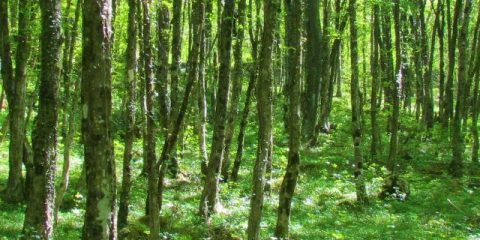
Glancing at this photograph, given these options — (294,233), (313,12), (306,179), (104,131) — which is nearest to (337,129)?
(313,12)

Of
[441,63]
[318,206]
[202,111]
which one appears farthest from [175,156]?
[441,63]

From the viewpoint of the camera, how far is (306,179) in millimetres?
18062

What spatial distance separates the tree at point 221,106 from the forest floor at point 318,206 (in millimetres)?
724

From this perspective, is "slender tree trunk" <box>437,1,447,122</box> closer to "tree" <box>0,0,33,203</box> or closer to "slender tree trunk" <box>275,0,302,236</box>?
"slender tree trunk" <box>275,0,302,236</box>

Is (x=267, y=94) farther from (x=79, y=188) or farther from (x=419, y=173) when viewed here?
(x=419, y=173)

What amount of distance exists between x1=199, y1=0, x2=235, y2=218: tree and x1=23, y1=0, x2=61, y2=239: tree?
4.11 meters

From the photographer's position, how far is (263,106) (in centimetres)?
970

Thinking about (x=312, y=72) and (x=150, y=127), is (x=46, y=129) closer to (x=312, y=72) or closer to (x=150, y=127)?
(x=150, y=127)

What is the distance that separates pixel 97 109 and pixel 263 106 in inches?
176

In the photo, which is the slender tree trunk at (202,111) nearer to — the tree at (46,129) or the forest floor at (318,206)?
the forest floor at (318,206)

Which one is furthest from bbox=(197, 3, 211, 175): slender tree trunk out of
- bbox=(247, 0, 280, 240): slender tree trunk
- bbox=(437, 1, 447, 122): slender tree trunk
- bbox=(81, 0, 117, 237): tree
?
bbox=(437, 1, 447, 122): slender tree trunk

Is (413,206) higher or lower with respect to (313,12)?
lower

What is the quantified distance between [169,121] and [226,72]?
192 centimetres

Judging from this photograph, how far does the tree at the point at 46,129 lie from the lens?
319 inches
